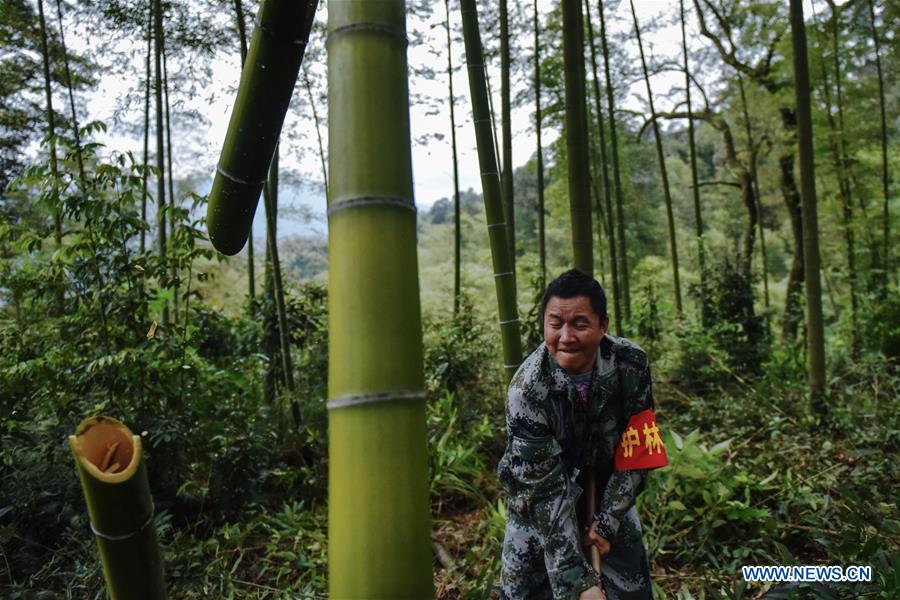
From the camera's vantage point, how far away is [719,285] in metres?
6.88

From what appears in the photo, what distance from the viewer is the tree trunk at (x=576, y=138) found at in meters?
2.91

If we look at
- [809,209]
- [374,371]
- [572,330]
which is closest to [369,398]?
[374,371]

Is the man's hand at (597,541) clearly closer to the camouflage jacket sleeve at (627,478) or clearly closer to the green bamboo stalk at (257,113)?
the camouflage jacket sleeve at (627,478)

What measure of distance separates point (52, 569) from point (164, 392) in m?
0.94

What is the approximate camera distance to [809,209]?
164 inches

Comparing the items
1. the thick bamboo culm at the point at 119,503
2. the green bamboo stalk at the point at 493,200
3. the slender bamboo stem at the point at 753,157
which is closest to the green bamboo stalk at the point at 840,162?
the slender bamboo stem at the point at 753,157

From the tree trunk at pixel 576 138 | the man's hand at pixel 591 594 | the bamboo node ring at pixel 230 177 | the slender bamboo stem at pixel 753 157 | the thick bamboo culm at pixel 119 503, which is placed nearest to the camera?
the thick bamboo culm at pixel 119 503

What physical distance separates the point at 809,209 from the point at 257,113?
4.39m

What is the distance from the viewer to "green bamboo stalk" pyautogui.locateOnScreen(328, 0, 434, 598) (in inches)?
A: 23.0

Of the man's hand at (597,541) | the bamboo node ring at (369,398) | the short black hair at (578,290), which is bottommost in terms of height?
the man's hand at (597,541)

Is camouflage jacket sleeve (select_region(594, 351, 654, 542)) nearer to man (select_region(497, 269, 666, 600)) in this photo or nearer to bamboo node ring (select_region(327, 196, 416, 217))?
man (select_region(497, 269, 666, 600))

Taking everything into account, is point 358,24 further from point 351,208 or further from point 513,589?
point 513,589

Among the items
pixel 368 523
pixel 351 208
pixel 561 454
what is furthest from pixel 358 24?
pixel 561 454

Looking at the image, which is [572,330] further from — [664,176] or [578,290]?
[664,176]
